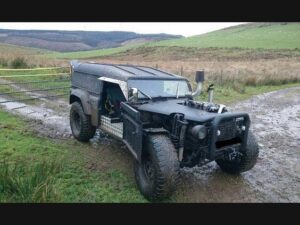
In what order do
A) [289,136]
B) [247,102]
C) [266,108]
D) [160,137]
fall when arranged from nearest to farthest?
1. [160,137]
2. [289,136]
3. [266,108]
4. [247,102]

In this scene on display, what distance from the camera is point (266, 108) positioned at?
13.3 m

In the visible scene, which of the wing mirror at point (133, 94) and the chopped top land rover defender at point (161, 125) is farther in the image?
the wing mirror at point (133, 94)

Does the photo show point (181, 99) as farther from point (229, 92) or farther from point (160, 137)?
point (229, 92)

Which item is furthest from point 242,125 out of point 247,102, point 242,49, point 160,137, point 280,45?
point 280,45

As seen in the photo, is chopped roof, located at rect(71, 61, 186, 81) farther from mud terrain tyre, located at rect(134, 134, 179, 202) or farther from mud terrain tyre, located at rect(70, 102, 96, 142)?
mud terrain tyre, located at rect(134, 134, 179, 202)

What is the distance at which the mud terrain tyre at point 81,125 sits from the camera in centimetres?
741

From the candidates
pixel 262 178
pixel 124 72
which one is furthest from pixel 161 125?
pixel 262 178

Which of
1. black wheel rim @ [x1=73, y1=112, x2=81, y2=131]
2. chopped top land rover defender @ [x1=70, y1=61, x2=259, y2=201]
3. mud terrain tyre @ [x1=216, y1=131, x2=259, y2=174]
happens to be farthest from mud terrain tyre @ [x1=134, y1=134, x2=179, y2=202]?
black wheel rim @ [x1=73, y1=112, x2=81, y2=131]

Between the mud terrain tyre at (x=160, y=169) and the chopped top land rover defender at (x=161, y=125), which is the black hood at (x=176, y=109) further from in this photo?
the mud terrain tyre at (x=160, y=169)

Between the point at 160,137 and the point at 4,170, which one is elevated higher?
the point at 160,137

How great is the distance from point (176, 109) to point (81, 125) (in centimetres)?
272

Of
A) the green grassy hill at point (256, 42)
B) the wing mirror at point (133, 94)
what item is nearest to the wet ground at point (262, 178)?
the wing mirror at point (133, 94)

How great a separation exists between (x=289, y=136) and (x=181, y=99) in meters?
4.24

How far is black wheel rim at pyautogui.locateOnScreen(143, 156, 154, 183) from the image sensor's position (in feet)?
16.7
